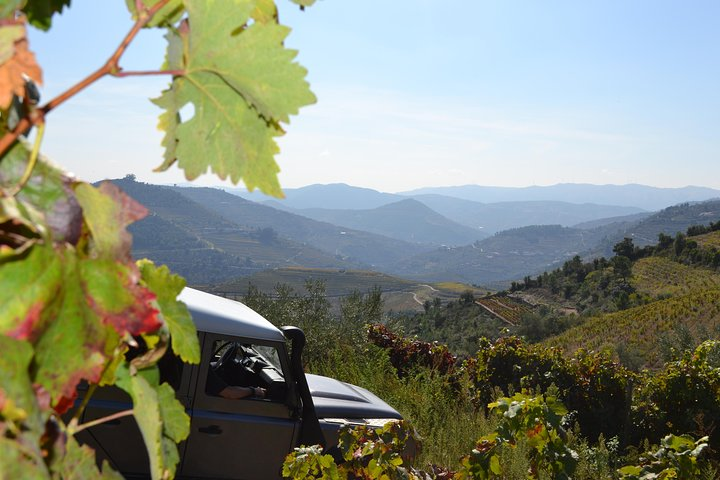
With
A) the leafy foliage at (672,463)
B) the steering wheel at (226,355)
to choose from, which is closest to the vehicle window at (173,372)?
the steering wheel at (226,355)

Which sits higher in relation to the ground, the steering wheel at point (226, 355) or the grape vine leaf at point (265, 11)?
the grape vine leaf at point (265, 11)

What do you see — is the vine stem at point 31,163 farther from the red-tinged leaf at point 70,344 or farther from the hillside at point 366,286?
the hillside at point 366,286

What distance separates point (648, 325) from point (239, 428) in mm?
23190

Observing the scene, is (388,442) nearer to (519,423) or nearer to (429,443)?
(519,423)

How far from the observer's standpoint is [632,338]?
2297 centimetres

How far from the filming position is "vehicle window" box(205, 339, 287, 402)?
211 inches

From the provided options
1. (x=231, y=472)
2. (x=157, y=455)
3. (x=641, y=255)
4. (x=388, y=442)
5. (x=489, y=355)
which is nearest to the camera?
(x=157, y=455)

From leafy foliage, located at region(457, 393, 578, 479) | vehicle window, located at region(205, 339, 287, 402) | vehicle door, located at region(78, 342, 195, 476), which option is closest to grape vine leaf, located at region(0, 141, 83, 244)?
leafy foliage, located at region(457, 393, 578, 479)

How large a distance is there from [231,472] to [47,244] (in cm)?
510

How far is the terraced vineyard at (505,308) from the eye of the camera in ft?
132

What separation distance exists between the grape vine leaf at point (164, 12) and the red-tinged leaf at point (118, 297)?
0.23m

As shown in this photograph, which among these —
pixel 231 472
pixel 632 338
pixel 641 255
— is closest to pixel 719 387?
pixel 231 472

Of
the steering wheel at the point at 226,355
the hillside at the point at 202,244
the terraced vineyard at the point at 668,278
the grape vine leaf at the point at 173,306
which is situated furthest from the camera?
the hillside at the point at 202,244

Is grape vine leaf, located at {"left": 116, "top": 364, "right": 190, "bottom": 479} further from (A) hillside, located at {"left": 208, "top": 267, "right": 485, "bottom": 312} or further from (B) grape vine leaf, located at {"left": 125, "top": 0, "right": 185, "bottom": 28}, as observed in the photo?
(A) hillside, located at {"left": 208, "top": 267, "right": 485, "bottom": 312}
